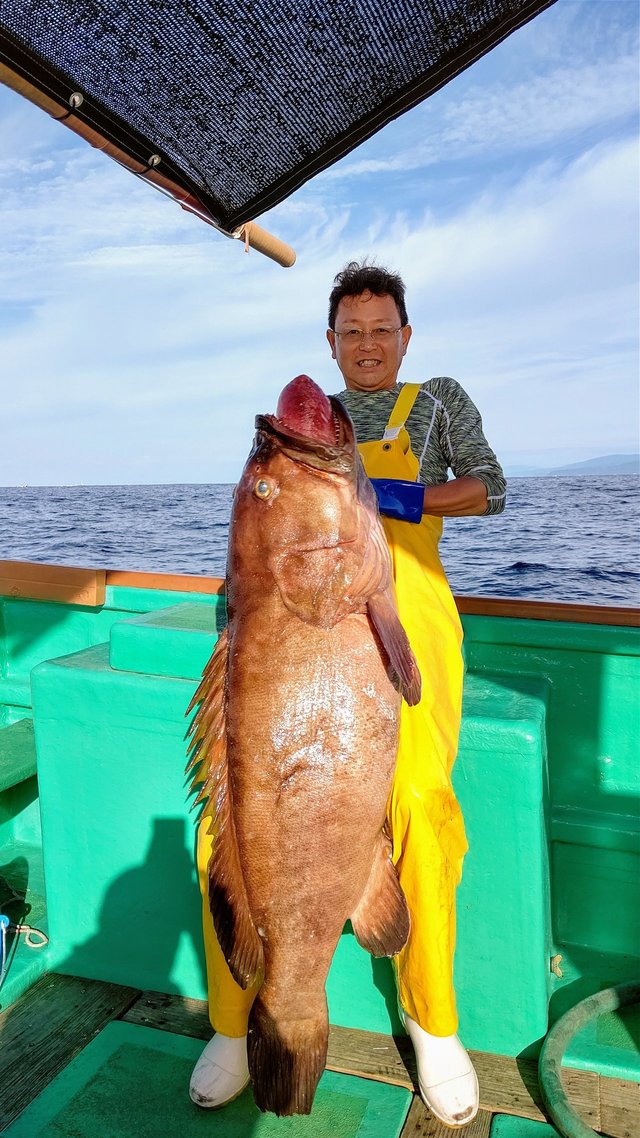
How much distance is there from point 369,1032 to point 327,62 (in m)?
3.39

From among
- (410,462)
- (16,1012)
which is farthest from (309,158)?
(16,1012)

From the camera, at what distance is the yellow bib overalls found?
2.32 metres

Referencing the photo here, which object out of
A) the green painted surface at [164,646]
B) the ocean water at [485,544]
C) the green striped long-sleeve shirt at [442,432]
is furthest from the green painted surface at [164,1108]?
the ocean water at [485,544]

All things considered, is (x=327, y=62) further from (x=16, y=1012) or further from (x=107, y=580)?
(x=16, y=1012)

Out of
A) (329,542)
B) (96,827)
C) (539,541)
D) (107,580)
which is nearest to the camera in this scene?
(329,542)

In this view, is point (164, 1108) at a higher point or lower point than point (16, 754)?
lower

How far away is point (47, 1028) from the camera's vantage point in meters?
2.90

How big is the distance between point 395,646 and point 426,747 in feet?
2.23

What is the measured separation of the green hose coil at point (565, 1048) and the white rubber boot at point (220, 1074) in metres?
0.96

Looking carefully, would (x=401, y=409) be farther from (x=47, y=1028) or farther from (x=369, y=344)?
(x=47, y=1028)

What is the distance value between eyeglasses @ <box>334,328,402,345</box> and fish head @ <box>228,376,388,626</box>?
128cm

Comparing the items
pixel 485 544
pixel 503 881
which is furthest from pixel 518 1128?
pixel 485 544

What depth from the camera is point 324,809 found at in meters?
1.86

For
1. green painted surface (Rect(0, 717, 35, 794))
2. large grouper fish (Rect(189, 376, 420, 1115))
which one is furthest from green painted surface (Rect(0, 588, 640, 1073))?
large grouper fish (Rect(189, 376, 420, 1115))
